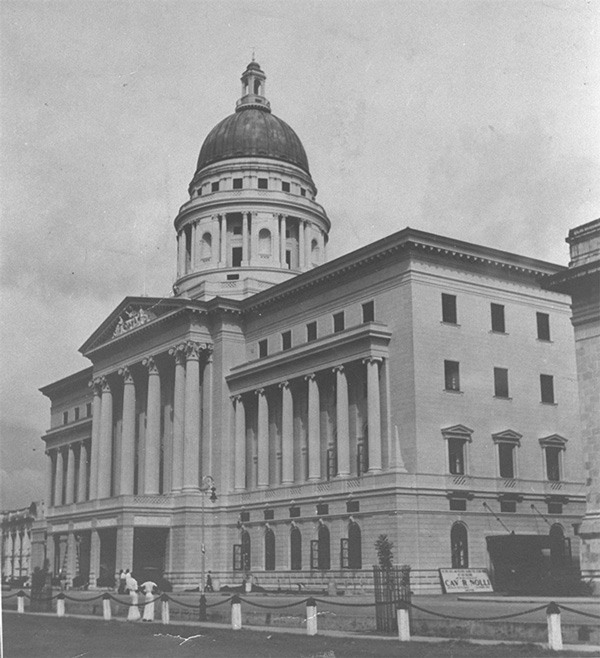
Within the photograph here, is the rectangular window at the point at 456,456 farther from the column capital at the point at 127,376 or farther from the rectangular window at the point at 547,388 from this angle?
the column capital at the point at 127,376

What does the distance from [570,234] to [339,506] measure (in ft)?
80.8

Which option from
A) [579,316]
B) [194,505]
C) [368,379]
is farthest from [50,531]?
[579,316]

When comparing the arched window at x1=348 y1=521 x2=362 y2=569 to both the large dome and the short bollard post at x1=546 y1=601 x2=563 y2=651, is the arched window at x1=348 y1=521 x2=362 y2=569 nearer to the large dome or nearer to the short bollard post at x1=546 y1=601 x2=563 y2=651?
the short bollard post at x1=546 y1=601 x2=563 y2=651

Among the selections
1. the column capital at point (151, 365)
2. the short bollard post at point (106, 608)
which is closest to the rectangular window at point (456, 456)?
the short bollard post at point (106, 608)

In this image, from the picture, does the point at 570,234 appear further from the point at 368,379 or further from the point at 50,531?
the point at 50,531

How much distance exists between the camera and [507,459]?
58.4 m

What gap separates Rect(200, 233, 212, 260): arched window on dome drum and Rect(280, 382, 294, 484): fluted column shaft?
2580 cm

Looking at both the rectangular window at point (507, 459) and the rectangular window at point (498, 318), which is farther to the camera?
the rectangular window at point (498, 318)

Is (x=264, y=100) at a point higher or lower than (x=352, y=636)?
higher

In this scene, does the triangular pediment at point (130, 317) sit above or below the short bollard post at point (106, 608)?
above

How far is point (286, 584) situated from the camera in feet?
197

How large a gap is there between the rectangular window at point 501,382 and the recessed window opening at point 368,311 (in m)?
8.15

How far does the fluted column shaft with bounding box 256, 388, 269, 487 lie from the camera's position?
216 ft

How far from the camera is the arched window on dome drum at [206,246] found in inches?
3435
